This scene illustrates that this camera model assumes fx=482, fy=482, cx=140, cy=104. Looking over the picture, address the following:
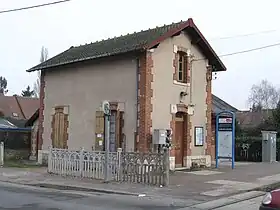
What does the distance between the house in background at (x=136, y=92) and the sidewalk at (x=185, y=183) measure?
239 centimetres

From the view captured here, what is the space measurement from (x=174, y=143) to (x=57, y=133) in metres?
6.54

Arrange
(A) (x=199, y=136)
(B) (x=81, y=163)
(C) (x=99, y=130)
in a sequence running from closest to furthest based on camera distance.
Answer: (B) (x=81, y=163) → (C) (x=99, y=130) → (A) (x=199, y=136)

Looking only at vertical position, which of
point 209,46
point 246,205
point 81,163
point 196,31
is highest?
point 196,31

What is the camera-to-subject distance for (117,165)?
56.7 feet

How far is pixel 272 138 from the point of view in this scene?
2819 centimetres

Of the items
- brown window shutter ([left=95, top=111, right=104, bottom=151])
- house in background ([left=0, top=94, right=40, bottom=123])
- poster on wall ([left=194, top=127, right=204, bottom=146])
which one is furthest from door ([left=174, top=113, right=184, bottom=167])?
house in background ([left=0, top=94, right=40, bottom=123])

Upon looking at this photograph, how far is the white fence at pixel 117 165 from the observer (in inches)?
642

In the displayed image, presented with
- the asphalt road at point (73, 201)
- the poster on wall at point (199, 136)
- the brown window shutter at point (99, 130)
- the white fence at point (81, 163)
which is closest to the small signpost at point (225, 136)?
the poster on wall at point (199, 136)

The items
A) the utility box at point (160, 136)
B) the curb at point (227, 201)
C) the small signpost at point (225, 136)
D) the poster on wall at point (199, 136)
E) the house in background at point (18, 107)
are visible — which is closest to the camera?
the curb at point (227, 201)

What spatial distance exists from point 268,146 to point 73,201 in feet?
58.3

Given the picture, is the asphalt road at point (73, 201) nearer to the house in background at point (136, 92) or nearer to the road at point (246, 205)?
the road at point (246, 205)

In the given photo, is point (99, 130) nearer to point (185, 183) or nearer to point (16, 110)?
point (185, 183)

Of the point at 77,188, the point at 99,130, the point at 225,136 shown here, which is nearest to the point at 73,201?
the point at 77,188

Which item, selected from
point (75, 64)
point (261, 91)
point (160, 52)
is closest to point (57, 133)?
point (75, 64)
